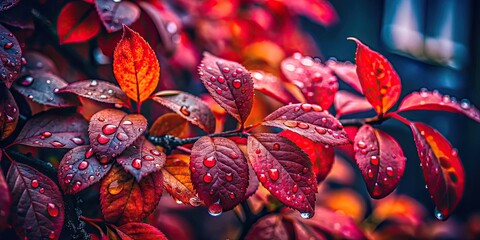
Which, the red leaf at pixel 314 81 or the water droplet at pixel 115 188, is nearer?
the water droplet at pixel 115 188

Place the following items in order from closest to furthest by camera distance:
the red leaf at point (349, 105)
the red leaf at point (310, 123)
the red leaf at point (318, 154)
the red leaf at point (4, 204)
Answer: the red leaf at point (4, 204), the red leaf at point (310, 123), the red leaf at point (318, 154), the red leaf at point (349, 105)

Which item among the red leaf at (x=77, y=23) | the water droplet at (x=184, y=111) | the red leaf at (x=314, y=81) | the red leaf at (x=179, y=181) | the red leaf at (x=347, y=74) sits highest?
the red leaf at (x=77, y=23)

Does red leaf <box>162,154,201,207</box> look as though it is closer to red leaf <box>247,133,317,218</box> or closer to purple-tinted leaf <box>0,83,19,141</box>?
red leaf <box>247,133,317,218</box>

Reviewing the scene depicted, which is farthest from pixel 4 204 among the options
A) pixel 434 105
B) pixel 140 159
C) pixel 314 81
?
pixel 434 105

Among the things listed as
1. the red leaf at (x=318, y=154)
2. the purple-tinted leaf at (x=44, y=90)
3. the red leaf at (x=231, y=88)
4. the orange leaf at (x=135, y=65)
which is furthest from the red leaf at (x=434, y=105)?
the purple-tinted leaf at (x=44, y=90)

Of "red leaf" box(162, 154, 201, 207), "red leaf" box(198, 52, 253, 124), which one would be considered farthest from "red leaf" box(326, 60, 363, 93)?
"red leaf" box(162, 154, 201, 207)

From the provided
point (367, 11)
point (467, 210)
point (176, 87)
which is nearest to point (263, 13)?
point (176, 87)

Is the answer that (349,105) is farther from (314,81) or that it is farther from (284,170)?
(284,170)

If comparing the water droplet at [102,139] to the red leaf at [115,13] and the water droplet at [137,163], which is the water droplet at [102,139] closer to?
the water droplet at [137,163]
